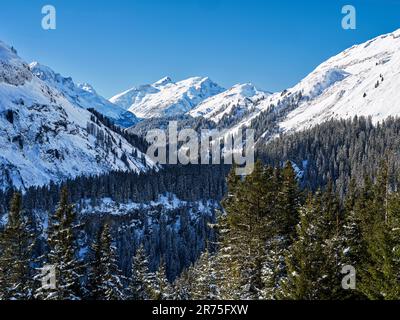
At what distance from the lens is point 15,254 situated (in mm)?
32406

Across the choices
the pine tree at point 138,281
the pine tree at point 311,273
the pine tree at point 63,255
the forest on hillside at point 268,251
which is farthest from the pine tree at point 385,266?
the pine tree at point 138,281

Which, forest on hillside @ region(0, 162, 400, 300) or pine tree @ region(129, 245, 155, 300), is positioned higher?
forest on hillside @ region(0, 162, 400, 300)

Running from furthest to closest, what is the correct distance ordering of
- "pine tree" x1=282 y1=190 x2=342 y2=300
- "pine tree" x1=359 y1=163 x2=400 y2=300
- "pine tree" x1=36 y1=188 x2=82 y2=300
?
"pine tree" x1=36 y1=188 x2=82 y2=300 < "pine tree" x1=359 y1=163 x2=400 y2=300 < "pine tree" x1=282 y1=190 x2=342 y2=300

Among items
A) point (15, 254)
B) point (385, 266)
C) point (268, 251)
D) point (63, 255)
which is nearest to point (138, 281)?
point (15, 254)

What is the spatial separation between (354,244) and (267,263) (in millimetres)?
8979

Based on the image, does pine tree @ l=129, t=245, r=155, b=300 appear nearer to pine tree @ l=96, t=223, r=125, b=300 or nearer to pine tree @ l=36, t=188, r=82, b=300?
pine tree @ l=96, t=223, r=125, b=300

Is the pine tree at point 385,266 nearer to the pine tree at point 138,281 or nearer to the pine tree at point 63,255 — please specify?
the pine tree at point 63,255

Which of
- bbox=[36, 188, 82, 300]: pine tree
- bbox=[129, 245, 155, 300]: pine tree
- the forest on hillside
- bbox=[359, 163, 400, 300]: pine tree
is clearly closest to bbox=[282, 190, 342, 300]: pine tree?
the forest on hillside

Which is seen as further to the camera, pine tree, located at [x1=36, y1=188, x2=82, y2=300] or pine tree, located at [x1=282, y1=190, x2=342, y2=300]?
pine tree, located at [x1=36, y1=188, x2=82, y2=300]

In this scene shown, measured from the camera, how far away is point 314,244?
24141mm

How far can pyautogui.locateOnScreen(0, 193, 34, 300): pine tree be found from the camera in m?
32.1

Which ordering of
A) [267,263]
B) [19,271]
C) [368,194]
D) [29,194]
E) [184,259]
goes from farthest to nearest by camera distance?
[29,194] < [184,259] < [368,194] < [19,271] < [267,263]
